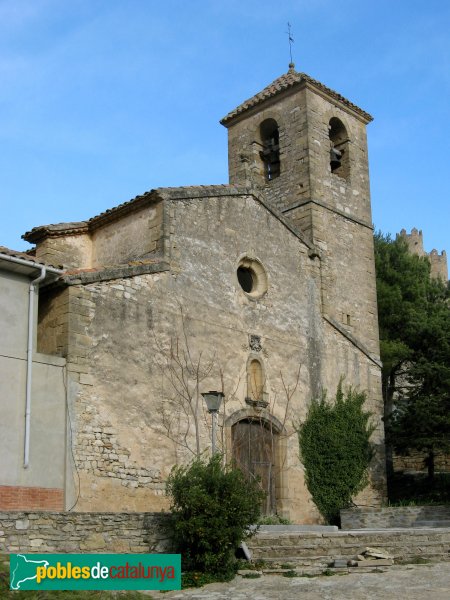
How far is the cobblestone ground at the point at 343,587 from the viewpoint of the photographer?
10625 mm

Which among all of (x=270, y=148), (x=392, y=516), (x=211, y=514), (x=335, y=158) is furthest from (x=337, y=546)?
(x=270, y=148)

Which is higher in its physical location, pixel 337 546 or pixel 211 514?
pixel 211 514

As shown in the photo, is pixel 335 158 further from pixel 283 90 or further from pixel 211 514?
pixel 211 514

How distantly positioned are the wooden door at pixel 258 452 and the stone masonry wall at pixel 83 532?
5.61m

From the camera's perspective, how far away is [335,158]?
81.6 ft

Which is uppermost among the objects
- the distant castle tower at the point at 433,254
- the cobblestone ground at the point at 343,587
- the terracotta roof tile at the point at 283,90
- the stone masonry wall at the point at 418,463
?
the distant castle tower at the point at 433,254

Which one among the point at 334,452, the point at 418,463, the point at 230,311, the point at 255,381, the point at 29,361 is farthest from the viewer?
the point at 418,463

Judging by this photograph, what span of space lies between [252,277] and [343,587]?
10.5m

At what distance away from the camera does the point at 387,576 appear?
1192 centimetres

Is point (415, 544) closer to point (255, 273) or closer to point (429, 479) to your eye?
point (255, 273)

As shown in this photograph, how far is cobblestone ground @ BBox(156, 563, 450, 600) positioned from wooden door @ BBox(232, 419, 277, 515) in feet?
20.7

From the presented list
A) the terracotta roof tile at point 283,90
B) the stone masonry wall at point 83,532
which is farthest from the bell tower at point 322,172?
the stone masonry wall at point 83,532

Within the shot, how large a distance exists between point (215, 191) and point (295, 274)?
3.44m

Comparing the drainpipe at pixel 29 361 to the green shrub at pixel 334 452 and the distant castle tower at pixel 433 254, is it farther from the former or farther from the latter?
the distant castle tower at pixel 433 254
